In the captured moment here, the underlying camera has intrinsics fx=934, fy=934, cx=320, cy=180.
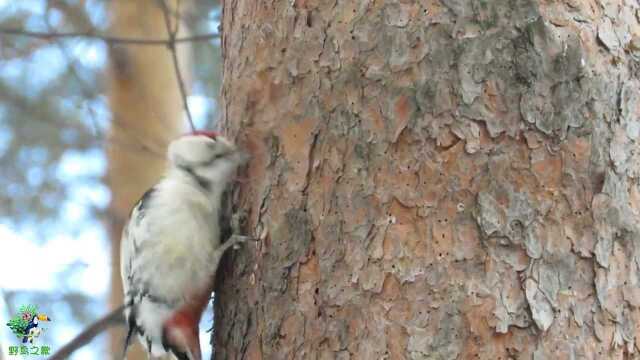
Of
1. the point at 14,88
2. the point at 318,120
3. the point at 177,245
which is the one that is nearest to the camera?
the point at 318,120

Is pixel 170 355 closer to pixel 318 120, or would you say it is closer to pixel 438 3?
pixel 318 120

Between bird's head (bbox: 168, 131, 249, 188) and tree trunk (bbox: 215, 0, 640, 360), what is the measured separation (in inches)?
5.3

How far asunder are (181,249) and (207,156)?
181mm

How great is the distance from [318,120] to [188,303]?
0.46 meters

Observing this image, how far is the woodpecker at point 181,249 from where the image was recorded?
1726 mm

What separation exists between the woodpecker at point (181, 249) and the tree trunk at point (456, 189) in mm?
166

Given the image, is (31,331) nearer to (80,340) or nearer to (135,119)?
(135,119)

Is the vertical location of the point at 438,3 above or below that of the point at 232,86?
below

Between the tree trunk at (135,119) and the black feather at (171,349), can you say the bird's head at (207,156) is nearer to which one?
the black feather at (171,349)

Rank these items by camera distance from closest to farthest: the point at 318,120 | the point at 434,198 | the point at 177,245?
the point at 434,198
the point at 318,120
the point at 177,245

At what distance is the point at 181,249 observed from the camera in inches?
67.8

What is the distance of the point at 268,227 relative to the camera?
1.61 metres

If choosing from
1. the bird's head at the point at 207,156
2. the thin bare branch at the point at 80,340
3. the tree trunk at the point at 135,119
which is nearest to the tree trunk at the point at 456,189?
the bird's head at the point at 207,156

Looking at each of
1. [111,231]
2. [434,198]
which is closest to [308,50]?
[434,198]
